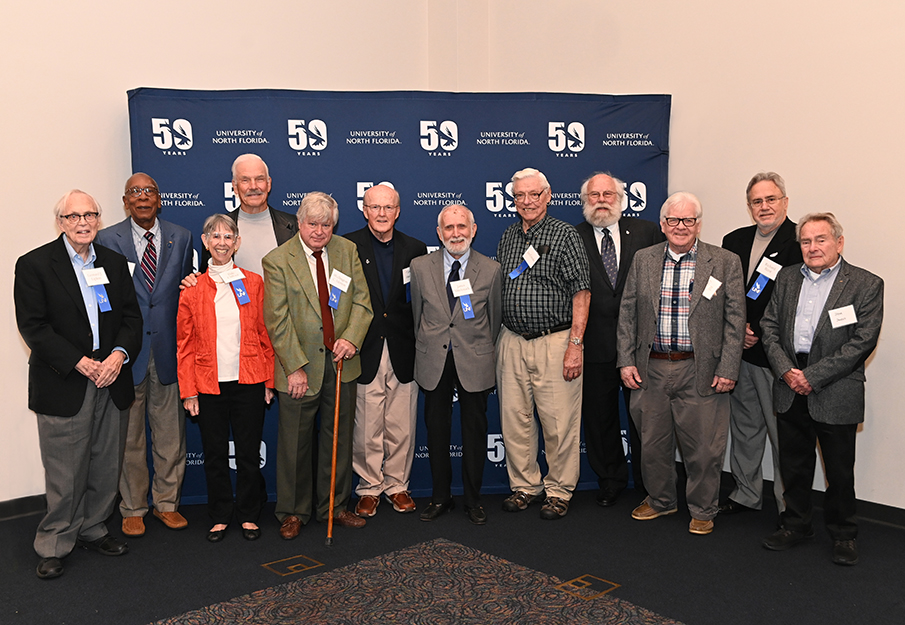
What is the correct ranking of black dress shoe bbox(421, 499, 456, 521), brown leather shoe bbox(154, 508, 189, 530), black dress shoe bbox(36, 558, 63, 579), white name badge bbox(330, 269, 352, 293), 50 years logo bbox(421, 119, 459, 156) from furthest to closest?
50 years logo bbox(421, 119, 459, 156), black dress shoe bbox(421, 499, 456, 521), brown leather shoe bbox(154, 508, 189, 530), white name badge bbox(330, 269, 352, 293), black dress shoe bbox(36, 558, 63, 579)

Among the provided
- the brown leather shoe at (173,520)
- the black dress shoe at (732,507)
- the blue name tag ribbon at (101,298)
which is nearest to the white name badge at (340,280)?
the blue name tag ribbon at (101,298)

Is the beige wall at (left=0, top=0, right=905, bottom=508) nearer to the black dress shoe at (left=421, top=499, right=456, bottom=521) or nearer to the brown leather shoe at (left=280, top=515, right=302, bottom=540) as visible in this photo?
the brown leather shoe at (left=280, top=515, right=302, bottom=540)

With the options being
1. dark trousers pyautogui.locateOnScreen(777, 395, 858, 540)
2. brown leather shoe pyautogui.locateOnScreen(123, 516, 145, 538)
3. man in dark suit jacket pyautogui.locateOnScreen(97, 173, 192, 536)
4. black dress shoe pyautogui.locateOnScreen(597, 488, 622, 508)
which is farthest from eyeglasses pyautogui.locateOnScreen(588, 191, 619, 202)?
brown leather shoe pyautogui.locateOnScreen(123, 516, 145, 538)

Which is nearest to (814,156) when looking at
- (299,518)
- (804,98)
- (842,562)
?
(804,98)

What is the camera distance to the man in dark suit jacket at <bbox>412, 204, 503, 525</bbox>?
4309 mm

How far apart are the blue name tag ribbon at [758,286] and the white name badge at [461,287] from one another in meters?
1.55

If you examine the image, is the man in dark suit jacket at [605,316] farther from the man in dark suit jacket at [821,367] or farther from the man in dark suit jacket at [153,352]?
the man in dark suit jacket at [153,352]

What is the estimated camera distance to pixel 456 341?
4.30 m

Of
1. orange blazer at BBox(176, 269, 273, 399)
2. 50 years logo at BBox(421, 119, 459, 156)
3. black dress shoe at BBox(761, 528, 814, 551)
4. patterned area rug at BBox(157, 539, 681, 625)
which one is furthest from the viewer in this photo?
50 years logo at BBox(421, 119, 459, 156)

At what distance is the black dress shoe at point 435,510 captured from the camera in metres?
4.37

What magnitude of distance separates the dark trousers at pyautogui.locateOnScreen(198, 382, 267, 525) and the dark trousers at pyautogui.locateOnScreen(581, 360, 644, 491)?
1954 mm

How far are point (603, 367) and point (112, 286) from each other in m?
2.77

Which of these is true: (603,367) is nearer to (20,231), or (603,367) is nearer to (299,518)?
(299,518)

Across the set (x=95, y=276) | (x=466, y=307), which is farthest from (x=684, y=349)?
(x=95, y=276)
